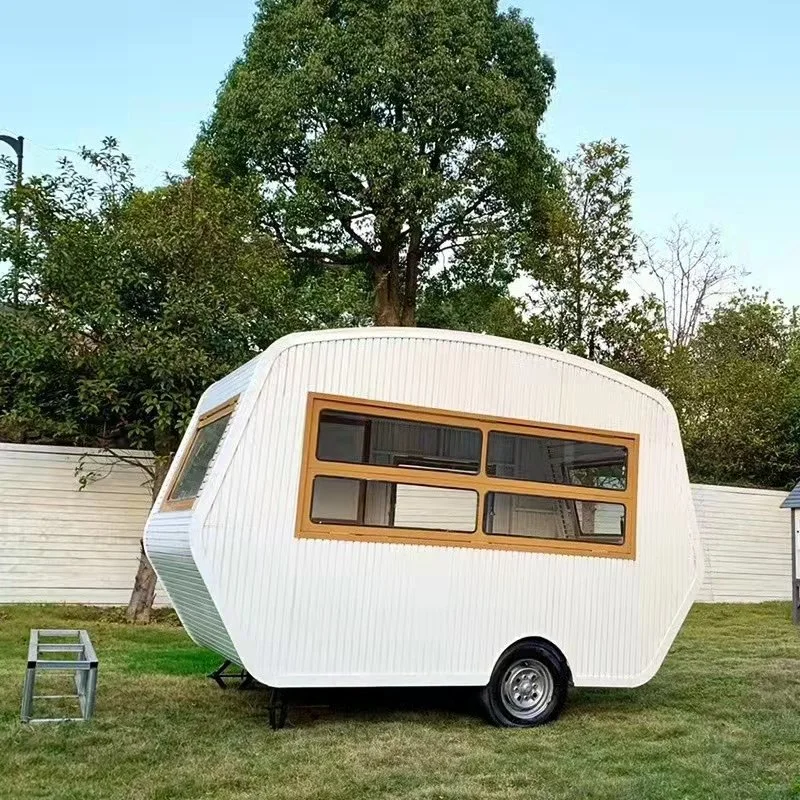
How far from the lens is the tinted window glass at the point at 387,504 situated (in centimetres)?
649

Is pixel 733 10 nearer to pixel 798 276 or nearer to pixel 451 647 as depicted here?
pixel 451 647

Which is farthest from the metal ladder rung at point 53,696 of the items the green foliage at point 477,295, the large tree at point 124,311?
the green foliage at point 477,295

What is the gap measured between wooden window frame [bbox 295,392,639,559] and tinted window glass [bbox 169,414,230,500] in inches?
28.5

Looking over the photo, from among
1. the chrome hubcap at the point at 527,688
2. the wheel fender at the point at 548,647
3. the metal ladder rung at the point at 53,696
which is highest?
the wheel fender at the point at 548,647

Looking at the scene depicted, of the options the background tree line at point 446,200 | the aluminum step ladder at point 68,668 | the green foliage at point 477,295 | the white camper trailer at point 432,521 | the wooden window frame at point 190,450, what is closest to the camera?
the aluminum step ladder at point 68,668

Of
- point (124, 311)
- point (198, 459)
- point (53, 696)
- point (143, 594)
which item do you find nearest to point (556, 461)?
point (198, 459)

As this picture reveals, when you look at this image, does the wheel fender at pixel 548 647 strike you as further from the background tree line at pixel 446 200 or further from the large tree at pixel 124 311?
the background tree line at pixel 446 200

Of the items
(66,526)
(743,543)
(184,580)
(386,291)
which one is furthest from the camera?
(386,291)

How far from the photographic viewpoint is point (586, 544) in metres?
6.68

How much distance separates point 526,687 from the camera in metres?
6.43

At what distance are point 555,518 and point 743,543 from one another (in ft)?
33.1

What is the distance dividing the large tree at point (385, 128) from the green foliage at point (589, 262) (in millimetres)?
896

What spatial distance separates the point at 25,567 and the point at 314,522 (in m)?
6.09

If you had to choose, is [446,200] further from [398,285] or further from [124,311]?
[124,311]
